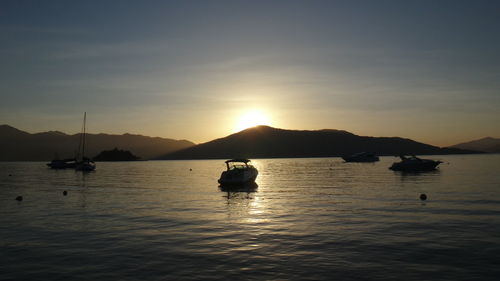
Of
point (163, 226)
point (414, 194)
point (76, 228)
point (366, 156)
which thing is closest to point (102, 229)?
point (76, 228)

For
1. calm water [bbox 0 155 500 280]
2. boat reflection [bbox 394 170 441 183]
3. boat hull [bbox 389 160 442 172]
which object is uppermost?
boat hull [bbox 389 160 442 172]

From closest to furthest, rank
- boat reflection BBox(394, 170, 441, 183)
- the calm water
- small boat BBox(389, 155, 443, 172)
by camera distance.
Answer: the calm water, boat reflection BBox(394, 170, 441, 183), small boat BBox(389, 155, 443, 172)

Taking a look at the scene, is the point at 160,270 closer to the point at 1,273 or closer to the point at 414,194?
the point at 1,273

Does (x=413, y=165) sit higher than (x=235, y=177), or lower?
higher

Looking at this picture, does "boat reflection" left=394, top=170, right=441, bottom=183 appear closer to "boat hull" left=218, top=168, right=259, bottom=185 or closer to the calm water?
the calm water

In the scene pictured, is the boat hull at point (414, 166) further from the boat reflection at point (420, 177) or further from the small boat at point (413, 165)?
the boat reflection at point (420, 177)

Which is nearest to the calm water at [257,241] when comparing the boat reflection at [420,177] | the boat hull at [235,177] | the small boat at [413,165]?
the boat hull at [235,177]

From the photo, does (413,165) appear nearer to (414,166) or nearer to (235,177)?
(414,166)

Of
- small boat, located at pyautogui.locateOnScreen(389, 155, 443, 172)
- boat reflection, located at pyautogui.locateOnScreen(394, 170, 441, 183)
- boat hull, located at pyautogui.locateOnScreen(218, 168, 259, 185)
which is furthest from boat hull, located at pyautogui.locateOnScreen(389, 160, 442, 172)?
boat hull, located at pyautogui.locateOnScreen(218, 168, 259, 185)

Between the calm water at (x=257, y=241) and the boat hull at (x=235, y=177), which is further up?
the boat hull at (x=235, y=177)

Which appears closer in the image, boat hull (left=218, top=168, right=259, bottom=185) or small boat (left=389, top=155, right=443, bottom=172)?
boat hull (left=218, top=168, right=259, bottom=185)

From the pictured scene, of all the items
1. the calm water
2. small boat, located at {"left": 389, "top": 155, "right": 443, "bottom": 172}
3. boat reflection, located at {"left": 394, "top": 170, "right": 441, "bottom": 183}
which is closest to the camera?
the calm water

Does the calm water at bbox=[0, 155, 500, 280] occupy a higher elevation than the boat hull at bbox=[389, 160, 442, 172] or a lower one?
lower

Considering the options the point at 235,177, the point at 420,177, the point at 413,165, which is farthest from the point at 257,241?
the point at 413,165
